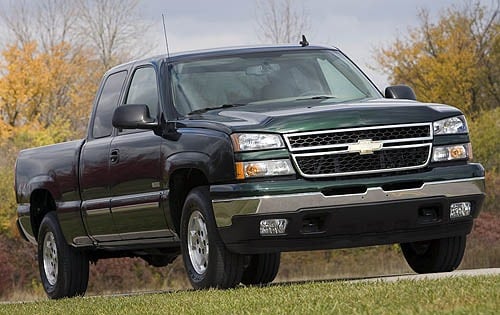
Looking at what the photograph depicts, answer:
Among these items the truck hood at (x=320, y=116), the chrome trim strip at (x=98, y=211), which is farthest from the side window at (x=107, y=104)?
the truck hood at (x=320, y=116)

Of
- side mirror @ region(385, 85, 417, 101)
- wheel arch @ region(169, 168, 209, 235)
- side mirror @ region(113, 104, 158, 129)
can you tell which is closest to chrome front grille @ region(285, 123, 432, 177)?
wheel arch @ region(169, 168, 209, 235)

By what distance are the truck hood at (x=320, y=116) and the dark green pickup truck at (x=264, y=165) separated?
13 millimetres

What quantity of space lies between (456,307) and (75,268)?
265 inches

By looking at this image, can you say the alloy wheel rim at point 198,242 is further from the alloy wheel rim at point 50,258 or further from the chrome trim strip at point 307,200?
the alloy wheel rim at point 50,258

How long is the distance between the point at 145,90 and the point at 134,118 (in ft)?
3.09

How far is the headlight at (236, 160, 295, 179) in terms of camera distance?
9703 mm

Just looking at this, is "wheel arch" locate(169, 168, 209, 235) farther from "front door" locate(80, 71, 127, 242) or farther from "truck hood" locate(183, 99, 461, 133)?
"front door" locate(80, 71, 127, 242)

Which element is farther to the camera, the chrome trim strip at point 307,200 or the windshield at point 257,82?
the windshield at point 257,82

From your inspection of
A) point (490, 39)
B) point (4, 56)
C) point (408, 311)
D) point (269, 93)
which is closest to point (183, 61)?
point (269, 93)

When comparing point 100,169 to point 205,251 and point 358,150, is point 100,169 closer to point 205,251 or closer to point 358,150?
point 205,251

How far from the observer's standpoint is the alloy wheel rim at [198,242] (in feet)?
33.8

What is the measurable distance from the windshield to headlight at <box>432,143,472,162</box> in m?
1.18

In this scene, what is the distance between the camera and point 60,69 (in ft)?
237

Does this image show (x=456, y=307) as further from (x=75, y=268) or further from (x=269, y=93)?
(x=75, y=268)
